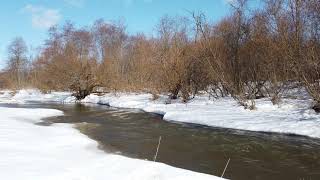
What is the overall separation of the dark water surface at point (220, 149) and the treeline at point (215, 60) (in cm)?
516

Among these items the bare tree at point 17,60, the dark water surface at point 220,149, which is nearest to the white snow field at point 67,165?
the dark water surface at point 220,149

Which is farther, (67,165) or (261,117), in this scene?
(261,117)

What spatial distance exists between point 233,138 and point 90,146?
5.79 m

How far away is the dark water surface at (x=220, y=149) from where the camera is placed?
1044cm

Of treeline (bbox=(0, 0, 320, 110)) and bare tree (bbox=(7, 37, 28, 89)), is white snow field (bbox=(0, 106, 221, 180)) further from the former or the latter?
bare tree (bbox=(7, 37, 28, 89))

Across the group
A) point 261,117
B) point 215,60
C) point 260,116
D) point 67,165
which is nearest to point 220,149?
point 67,165

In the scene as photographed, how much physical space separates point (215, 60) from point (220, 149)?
1213 centimetres

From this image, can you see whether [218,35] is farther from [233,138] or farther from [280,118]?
[233,138]

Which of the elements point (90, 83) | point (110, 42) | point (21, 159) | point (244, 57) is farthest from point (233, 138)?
point (110, 42)

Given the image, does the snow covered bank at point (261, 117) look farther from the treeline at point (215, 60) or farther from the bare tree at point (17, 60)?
the bare tree at point (17, 60)

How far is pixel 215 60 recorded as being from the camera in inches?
976

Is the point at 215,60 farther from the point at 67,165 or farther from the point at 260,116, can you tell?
the point at 67,165

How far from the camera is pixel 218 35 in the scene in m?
29.2

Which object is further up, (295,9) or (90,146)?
(295,9)
